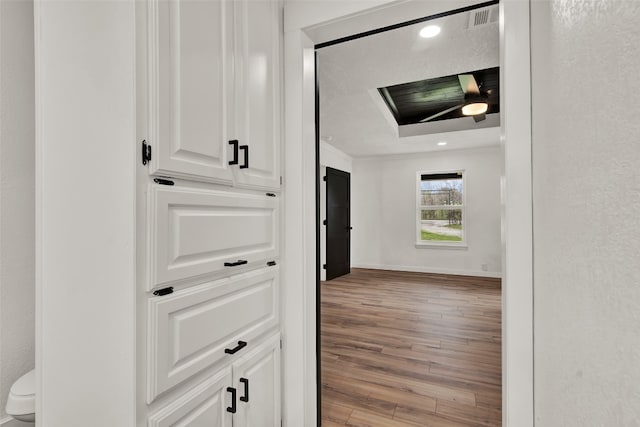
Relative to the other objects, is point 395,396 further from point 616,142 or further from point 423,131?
Answer: point 423,131

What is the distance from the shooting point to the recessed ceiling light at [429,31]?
6.69 feet

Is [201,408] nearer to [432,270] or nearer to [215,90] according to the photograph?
[215,90]

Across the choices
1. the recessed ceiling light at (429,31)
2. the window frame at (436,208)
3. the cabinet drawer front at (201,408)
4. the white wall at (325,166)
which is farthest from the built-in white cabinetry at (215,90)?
the window frame at (436,208)

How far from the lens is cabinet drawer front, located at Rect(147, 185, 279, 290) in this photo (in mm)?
881

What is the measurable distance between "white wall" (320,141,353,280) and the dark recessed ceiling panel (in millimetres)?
1353

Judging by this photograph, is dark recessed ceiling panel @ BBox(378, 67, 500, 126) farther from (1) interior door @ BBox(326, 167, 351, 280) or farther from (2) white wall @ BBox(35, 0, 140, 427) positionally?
(2) white wall @ BBox(35, 0, 140, 427)

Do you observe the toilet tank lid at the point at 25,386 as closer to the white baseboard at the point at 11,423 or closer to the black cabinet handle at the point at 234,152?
the white baseboard at the point at 11,423

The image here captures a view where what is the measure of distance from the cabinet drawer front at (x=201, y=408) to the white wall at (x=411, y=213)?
223 inches

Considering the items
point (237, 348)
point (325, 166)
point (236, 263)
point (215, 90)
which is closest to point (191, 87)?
point (215, 90)

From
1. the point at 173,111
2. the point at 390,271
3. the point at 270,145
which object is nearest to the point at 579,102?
the point at 173,111

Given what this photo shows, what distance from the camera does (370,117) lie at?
13.2 feet

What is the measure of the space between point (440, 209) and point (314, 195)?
5214 mm

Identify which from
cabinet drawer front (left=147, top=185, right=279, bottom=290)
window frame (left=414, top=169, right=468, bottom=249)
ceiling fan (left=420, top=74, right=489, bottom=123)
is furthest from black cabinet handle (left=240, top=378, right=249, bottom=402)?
window frame (left=414, top=169, right=468, bottom=249)

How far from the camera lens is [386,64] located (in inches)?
103
